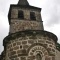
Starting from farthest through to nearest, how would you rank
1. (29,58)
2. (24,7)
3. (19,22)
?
(24,7) → (19,22) → (29,58)

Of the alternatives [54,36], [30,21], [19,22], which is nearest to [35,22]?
[30,21]

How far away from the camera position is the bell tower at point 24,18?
18469 millimetres

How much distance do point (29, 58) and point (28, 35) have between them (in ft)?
5.12

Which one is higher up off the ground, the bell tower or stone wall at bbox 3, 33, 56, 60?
the bell tower

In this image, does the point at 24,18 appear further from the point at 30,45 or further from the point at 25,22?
the point at 30,45

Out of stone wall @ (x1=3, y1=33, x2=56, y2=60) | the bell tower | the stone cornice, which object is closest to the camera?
stone wall @ (x1=3, y1=33, x2=56, y2=60)

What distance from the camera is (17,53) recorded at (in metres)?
12.1

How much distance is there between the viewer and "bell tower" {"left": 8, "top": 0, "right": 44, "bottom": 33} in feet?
60.6

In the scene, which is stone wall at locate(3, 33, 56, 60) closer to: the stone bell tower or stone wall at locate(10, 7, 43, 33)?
the stone bell tower

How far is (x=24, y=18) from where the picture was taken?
62.9ft

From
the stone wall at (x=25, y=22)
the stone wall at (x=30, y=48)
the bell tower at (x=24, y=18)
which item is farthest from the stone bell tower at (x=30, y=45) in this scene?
the bell tower at (x=24, y=18)

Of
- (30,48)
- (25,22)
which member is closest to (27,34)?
(30,48)

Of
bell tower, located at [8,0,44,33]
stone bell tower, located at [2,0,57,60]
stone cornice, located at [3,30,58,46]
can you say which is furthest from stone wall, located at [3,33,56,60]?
bell tower, located at [8,0,44,33]

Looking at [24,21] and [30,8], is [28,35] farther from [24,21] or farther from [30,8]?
[30,8]
